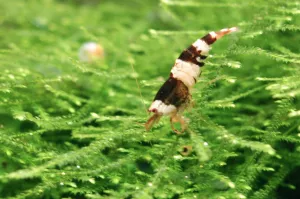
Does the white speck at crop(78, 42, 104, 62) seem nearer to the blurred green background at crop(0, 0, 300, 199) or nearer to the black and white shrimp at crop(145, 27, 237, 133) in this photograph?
the blurred green background at crop(0, 0, 300, 199)

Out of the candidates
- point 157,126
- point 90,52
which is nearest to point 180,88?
point 157,126

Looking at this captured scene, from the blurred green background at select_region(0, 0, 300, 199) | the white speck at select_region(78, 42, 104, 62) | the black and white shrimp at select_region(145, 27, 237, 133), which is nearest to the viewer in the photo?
the blurred green background at select_region(0, 0, 300, 199)

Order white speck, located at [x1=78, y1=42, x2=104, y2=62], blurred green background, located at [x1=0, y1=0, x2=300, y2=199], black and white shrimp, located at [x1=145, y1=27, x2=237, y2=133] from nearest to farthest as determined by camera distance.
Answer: blurred green background, located at [x1=0, y1=0, x2=300, y2=199] → black and white shrimp, located at [x1=145, y1=27, x2=237, y2=133] → white speck, located at [x1=78, y1=42, x2=104, y2=62]

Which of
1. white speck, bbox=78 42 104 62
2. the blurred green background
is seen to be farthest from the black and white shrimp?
white speck, bbox=78 42 104 62

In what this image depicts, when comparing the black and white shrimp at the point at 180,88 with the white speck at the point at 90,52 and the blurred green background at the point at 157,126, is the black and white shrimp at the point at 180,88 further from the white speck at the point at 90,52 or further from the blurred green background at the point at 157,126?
the white speck at the point at 90,52

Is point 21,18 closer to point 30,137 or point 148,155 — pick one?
point 30,137

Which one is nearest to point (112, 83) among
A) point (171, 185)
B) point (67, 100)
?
point (67, 100)

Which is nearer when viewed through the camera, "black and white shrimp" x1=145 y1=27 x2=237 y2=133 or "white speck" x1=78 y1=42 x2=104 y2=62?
"black and white shrimp" x1=145 y1=27 x2=237 y2=133
